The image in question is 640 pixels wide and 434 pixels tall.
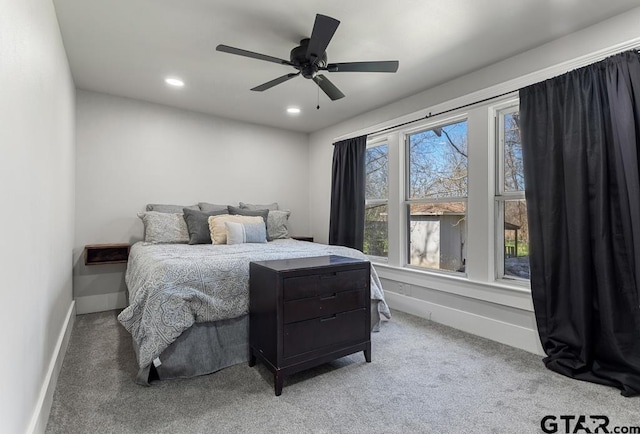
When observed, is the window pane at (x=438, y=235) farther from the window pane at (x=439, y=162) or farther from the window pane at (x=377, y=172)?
the window pane at (x=377, y=172)

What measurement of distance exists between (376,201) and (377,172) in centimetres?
36

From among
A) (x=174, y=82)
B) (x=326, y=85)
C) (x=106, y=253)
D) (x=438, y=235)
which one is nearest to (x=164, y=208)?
(x=106, y=253)

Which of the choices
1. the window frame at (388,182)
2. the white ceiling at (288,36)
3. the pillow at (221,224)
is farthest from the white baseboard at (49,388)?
the window frame at (388,182)

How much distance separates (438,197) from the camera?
3.29 meters

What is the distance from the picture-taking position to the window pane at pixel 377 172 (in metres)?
3.88

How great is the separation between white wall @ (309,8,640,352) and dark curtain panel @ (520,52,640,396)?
178 mm

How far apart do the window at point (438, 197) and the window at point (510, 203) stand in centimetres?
34

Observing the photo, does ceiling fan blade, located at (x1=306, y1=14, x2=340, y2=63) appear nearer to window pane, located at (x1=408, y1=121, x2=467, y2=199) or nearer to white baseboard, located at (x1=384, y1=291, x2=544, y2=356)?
window pane, located at (x1=408, y1=121, x2=467, y2=199)

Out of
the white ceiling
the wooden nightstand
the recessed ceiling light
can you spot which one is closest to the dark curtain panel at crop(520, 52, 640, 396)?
the white ceiling

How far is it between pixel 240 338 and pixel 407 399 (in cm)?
113

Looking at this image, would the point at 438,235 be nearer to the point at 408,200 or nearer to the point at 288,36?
the point at 408,200

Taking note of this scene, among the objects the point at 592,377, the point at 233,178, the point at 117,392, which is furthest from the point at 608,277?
the point at 233,178

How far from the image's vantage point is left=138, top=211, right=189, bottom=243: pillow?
131 inches

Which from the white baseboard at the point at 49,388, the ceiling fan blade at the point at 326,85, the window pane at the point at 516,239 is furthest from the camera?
the window pane at the point at 516,239
